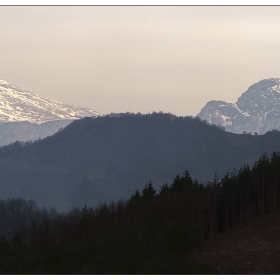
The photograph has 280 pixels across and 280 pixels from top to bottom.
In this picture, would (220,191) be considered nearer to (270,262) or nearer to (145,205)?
(145,205)

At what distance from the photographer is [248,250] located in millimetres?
104312

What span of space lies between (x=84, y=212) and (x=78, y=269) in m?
71.3

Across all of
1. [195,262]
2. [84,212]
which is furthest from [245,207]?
[195,262]

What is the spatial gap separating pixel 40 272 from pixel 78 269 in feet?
16.2

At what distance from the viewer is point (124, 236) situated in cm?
10712

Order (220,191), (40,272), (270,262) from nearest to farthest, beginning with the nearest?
(40,272), (270,262), (220,191)

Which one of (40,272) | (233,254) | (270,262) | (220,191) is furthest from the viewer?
(220,191)

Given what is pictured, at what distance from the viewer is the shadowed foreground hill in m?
94.2

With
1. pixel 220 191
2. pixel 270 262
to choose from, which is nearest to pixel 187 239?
pixel 270 262

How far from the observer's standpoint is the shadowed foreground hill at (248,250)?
94.2 m

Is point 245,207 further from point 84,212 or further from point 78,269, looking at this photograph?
point 78,269

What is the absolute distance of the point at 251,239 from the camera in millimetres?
111625

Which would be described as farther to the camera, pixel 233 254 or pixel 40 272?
pixel 233 254

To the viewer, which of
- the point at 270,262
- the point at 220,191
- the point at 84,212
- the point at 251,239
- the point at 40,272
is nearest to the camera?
the point at 40,272
